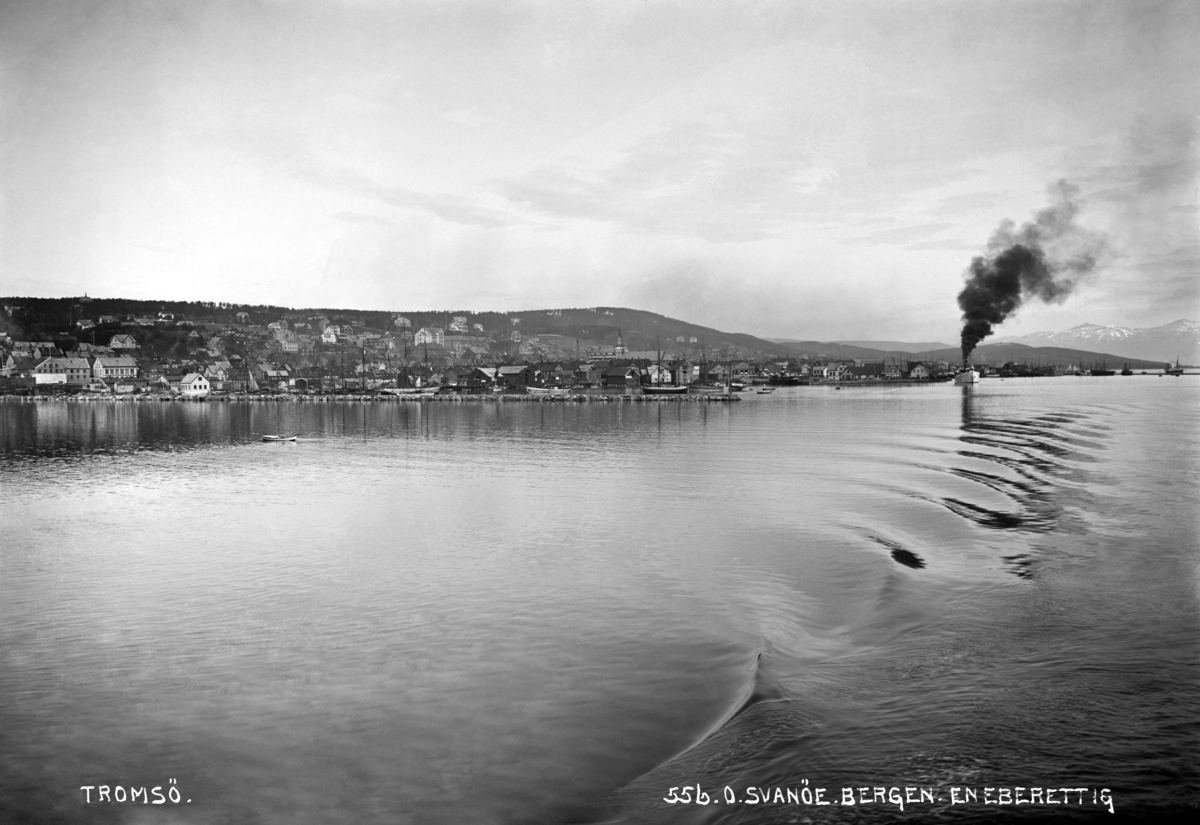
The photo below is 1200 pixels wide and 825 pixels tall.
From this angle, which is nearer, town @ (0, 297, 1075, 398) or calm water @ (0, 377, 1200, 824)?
calm water @ (0, 377, 1200, 824)

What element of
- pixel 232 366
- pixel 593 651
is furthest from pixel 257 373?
pixel 593 651

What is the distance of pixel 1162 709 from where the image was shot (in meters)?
7.70

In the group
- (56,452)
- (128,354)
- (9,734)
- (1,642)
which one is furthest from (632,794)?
(128,354)

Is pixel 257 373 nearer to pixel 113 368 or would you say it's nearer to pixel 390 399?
pixel 113 368

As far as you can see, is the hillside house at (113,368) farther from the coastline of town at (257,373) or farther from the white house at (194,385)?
the white house at (194,385)

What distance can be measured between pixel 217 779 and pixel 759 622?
7.29 metres

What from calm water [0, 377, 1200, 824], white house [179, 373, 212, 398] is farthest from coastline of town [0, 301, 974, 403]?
calm water [0, 377, 1200, 824]

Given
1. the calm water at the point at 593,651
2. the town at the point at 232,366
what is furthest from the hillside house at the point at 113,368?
the calm water at the point at 593,651

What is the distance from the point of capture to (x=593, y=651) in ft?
32.9

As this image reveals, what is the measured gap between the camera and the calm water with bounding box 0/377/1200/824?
6.70 meters

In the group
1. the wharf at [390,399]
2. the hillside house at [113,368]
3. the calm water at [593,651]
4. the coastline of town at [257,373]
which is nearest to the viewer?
the calm water at [593,651]

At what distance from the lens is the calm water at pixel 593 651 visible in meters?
6.70

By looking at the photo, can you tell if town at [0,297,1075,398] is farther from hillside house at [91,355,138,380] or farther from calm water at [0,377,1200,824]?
calm water at [0,377,1200,824]

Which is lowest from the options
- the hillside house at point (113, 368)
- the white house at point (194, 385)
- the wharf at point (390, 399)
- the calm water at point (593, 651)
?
the calm water at point (593, 651)
